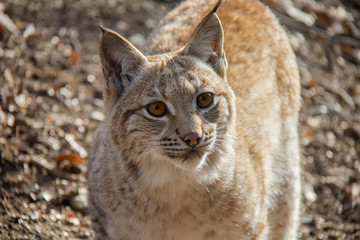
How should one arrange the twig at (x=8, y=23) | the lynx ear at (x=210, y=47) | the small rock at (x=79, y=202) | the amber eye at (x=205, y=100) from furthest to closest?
the twig at (x=8, y=23) → the small rock at (x=79, y=202) → the lynx ear at (x=210, y=47) → the amber eye at (x=205, y=100)

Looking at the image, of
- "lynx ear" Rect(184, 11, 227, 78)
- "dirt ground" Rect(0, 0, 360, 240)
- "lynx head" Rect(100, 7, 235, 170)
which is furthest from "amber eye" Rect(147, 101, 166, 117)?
"dirt ground" Rect(0, 0, 360, 240)

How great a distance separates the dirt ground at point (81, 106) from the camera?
5152mm

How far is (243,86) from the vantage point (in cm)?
470

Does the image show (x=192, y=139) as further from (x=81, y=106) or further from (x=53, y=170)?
(x=81, y=106)

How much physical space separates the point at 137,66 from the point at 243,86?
1.14 meters

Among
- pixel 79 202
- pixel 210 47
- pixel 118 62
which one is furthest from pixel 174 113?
pixel 79 202

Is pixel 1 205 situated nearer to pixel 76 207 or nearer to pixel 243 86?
pixel 76 207

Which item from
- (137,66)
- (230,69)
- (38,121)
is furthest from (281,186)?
(38,121)

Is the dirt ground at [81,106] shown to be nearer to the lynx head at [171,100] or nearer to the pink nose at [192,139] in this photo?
the lynx head at [171,100]

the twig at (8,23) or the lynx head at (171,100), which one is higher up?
the lynx head at (171,100)

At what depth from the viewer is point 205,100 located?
3770 millimetres

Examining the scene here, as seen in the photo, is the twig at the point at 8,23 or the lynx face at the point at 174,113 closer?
the lynx face at the point at 174,113

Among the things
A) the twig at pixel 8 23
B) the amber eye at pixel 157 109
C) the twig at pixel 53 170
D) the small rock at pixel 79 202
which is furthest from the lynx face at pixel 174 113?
the twig at pixel 8 23

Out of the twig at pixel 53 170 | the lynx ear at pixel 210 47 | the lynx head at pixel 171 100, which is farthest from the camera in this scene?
the twig at pixel 53 170
